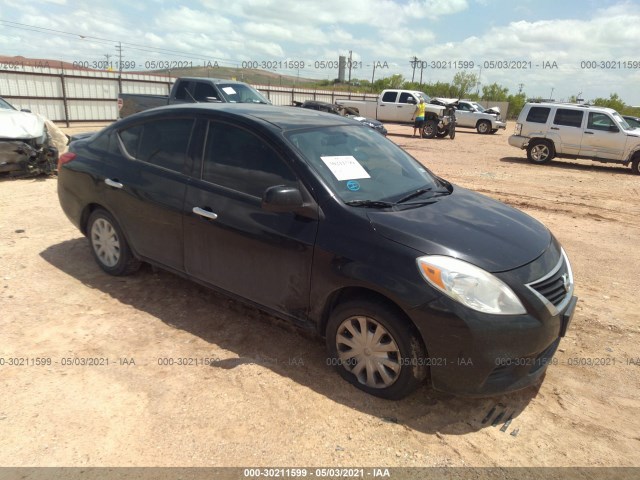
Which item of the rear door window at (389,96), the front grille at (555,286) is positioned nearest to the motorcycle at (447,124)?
the rear door window at (389,96)

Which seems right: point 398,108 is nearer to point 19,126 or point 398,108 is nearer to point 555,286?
point 19,126

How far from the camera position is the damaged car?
8.01 m

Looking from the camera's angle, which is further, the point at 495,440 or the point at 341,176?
the point at 341,176

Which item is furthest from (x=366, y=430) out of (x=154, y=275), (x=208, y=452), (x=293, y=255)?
(x=154, y=275)

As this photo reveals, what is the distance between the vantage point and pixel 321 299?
118 inches

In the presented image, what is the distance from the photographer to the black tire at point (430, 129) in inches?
874

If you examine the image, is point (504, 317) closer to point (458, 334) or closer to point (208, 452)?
point (458, 334)

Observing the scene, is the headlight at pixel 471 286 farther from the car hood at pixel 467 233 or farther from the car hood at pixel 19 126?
the car hood at pixel 19 126

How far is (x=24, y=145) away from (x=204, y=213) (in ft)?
21.7

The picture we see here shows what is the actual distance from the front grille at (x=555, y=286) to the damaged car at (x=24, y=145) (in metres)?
8.67

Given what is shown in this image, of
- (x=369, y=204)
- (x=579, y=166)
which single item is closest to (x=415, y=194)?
(x=369, y=204)

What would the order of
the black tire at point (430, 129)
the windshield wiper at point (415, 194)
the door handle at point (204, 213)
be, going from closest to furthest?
the windshield wiper at point (415, 194), the door handle at point (204, 213), the black tire at point (430, 129)

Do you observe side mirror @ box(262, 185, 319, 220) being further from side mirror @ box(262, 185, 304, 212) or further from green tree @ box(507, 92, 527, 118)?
green tree @ box(507, 92, 527, 118)

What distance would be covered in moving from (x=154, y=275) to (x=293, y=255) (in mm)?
2142
